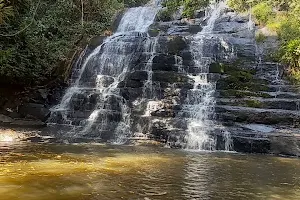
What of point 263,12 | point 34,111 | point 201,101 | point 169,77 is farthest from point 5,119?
point 263,12

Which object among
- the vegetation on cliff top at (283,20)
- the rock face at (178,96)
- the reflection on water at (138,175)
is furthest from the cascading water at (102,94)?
the vegetation on cliff top at (283,20)

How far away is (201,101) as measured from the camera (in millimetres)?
13961

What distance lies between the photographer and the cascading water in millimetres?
13508

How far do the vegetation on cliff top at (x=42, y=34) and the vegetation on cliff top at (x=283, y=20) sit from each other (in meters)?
8.05

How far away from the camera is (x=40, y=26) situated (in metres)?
16.8

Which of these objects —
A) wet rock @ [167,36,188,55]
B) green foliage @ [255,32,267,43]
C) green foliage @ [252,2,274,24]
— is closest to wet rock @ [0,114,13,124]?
wet rock @ [167,36,188,55]

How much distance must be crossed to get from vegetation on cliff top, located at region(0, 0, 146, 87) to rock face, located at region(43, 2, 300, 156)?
115 centimetres

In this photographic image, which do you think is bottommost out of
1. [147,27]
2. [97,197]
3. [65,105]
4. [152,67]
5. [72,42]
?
[97,197]

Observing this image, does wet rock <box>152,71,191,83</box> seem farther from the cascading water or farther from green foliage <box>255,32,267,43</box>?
green foliage <box>255,32,267,43</box>

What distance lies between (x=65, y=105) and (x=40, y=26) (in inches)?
166

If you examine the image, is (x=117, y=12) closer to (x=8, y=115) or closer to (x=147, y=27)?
(x=147, y=27)

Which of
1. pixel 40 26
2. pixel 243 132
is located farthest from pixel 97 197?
pixel 40 26

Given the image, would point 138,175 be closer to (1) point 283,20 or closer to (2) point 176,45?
(2) point 176,45

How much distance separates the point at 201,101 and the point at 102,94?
3892mm
